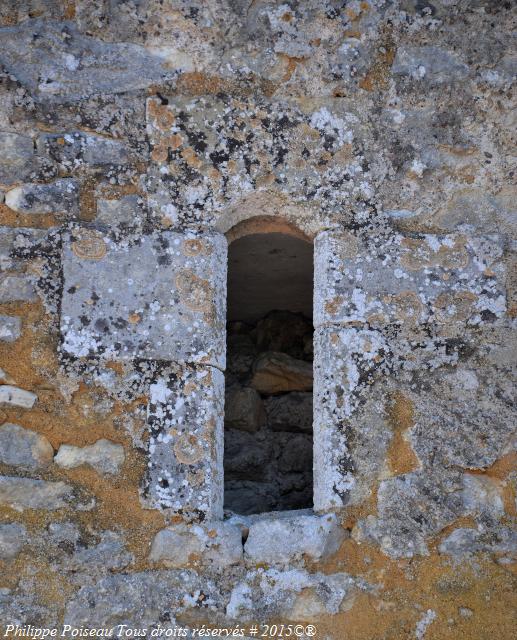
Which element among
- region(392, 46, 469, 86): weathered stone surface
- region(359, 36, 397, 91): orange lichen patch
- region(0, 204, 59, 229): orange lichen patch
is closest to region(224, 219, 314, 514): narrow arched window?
region(359, 36, 397, 91): orange lichen patch

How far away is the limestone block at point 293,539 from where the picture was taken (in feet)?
9.80

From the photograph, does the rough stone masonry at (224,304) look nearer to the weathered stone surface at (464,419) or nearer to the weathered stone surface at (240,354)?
the weathered stone surface at (464,419)

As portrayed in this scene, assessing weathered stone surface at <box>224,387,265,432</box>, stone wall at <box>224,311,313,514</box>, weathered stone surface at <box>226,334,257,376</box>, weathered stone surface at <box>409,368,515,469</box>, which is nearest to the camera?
weathered stone surface at <box>409,368,515,469</box>

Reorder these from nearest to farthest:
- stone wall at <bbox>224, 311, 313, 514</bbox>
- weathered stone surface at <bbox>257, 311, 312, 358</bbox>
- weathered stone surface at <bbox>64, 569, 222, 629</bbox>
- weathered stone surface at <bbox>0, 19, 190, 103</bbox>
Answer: weathered stone surface at <bbox>64, 569, 222, 629</bbox>, weathered stone surface at <bbox>0, 19, 190, 103</bbox>, stone wall at <bbox>224, 311, 313, 514</bbox>, weathered stone surface at <bbox>257, 311, 312, 358</bbox>

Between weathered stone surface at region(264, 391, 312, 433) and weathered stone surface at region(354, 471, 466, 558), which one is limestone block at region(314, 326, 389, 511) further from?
weathered stone surface at region(264, 391, 312, 433)

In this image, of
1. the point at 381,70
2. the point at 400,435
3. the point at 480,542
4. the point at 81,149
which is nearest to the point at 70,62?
the point at 81,149

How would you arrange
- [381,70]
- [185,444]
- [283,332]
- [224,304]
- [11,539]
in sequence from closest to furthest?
1. [11,539]
2. [185,444]
3. [224,304]
4. [381,70]
5. [283,332]

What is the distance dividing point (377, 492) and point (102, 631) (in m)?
1.10

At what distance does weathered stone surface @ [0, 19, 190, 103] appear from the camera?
126 inches

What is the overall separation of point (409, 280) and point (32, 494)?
1.63 metres

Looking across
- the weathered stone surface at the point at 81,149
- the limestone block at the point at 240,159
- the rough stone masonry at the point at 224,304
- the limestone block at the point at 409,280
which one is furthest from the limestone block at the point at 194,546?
the weathered stone surface at the point at 81,149

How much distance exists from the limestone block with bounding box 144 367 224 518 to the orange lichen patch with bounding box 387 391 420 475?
66 centimetres

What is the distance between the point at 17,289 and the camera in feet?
10.0

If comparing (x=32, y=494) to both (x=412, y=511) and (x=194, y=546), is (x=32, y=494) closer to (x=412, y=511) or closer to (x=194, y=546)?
(x=194, y=546)
